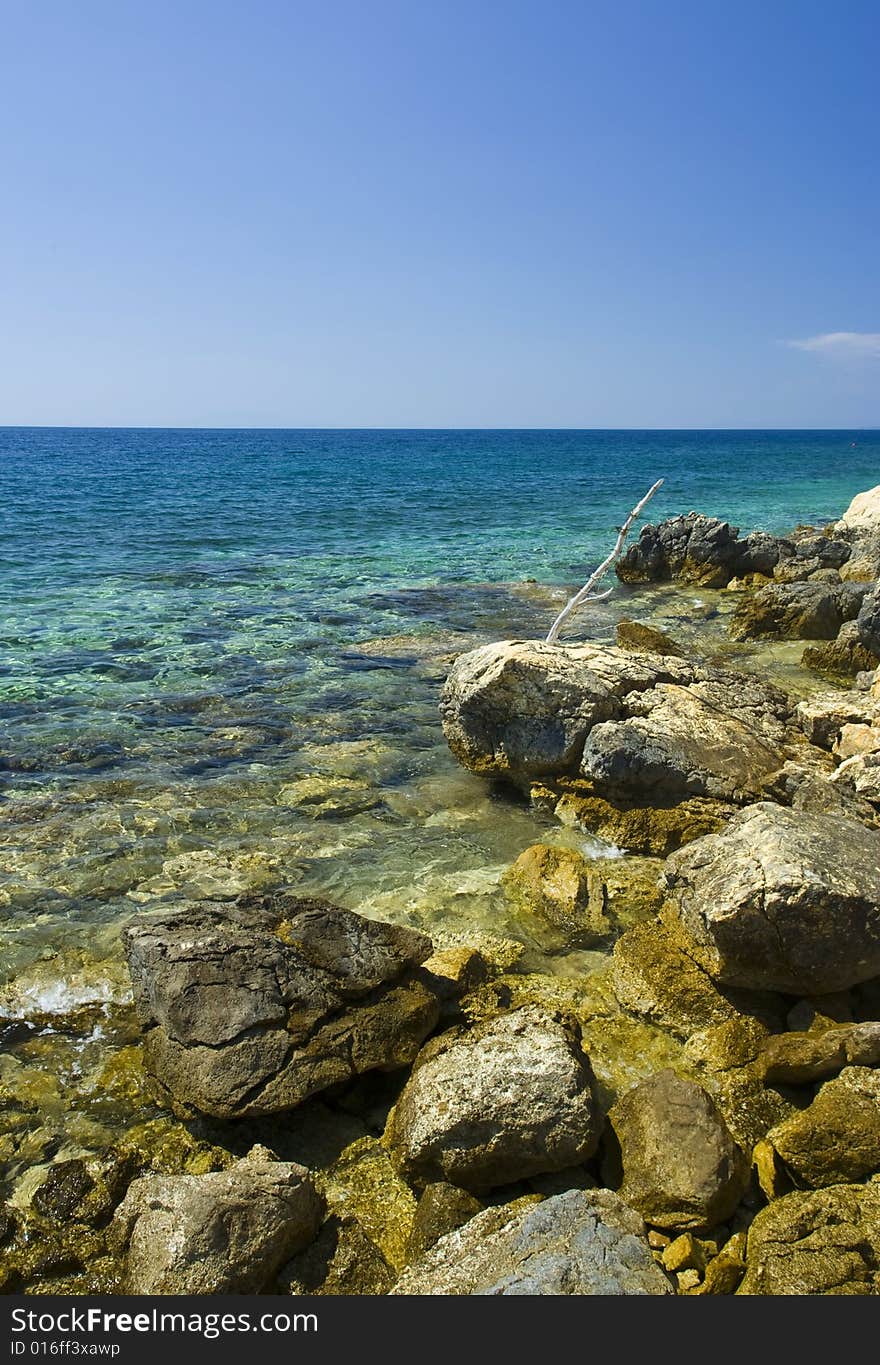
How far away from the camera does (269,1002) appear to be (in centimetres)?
543

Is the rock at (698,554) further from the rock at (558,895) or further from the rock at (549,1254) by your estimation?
the rock at (549,1254)

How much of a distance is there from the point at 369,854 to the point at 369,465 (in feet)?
261

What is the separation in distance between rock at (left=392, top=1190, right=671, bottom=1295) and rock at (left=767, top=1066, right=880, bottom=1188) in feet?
3.26

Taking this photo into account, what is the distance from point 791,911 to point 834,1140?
1540 mm

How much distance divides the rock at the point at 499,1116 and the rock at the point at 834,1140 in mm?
1017

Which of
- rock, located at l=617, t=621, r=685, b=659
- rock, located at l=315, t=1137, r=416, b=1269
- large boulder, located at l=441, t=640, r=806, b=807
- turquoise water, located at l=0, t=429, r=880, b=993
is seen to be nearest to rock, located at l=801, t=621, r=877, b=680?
rock, located at l=617, t=621, r=685, b=659

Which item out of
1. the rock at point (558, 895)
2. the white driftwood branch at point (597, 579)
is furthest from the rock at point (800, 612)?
the rock at point (558, 895)

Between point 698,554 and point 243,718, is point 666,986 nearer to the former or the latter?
point 243,718

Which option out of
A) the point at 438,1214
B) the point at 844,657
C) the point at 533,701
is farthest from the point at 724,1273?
the point at 844,657

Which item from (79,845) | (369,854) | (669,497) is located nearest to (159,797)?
(79,845)

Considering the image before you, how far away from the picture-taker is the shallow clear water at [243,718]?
781cm

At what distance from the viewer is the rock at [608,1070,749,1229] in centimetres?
434

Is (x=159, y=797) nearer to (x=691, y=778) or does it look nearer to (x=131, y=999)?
(x=131, y=999)

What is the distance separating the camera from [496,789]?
9.93 meters
